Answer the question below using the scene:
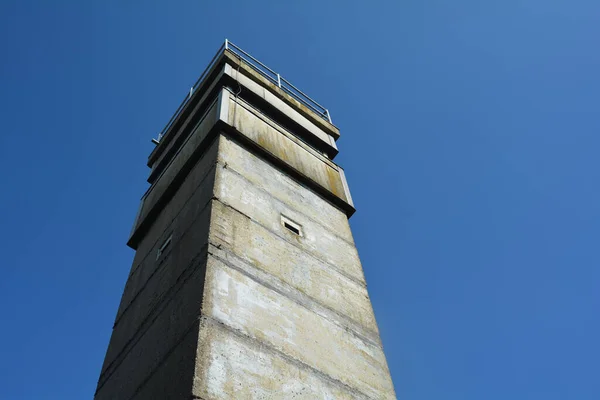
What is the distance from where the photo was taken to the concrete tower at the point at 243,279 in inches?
A: 179

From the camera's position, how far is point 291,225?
6.78 meters

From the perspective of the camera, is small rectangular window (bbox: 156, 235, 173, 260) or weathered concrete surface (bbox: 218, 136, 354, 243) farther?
weathered concrete surface (bbox: 218, 136, 354, 243)

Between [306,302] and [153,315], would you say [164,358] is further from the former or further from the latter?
[306,302]

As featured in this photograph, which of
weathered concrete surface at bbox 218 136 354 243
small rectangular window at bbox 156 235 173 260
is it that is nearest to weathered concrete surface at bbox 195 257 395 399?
small rectangular window at bbox 156 235 173 260

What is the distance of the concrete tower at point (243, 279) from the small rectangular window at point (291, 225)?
2 centimetres

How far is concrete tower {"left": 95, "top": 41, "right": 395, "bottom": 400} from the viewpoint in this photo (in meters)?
4.55

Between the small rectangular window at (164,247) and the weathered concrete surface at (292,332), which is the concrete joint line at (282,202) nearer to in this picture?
the small rectangular window at (164,247)

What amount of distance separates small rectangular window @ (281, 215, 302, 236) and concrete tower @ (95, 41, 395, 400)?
0.06 ft

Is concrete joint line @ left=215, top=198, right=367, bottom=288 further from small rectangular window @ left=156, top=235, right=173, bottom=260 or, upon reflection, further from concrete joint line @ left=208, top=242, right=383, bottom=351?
small rectangular window @ left=156, top=235, right=173, bottom=260

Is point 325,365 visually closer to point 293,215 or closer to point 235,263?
point 235,263

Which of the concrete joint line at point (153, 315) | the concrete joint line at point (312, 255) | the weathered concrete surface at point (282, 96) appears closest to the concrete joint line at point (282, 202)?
the concrete joint line at point (312, 255)

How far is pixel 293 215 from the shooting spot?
7004 mm

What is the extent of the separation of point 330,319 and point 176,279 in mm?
1687

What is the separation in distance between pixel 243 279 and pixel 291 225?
1635 mm
